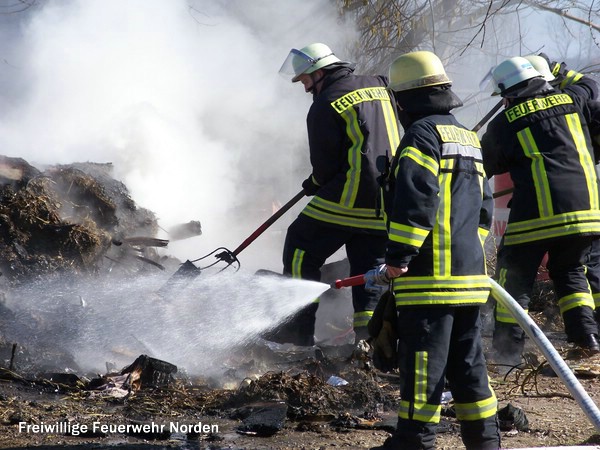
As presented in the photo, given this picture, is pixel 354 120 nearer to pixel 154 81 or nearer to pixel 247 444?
pixel 247 444

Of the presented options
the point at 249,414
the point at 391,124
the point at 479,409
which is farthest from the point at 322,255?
the point at 479,409

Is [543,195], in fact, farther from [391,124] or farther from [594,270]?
[391,124]

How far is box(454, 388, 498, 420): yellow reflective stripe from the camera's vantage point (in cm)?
326

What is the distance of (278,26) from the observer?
10117mm

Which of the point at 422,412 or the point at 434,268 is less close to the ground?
the point at 434,268

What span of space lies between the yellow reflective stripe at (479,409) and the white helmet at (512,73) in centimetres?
255

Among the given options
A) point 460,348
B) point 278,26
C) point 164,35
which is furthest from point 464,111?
point 460,348

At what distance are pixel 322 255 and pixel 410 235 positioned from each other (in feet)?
7.03

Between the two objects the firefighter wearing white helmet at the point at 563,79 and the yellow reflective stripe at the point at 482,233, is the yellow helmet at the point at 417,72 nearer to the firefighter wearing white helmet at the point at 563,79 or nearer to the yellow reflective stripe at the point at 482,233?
the yellow reflective stripe at the point at 482,233

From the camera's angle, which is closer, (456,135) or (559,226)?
(456,135)

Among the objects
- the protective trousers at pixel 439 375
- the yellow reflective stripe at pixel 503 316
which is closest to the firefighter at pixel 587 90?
the yellow reflective stripe at pixel 503 316

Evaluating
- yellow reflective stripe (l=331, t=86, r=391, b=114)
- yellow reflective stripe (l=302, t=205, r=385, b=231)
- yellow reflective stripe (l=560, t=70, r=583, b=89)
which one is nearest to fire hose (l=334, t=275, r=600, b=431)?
yellow reflective stripe (l=302, t=205, r=385, b=231)

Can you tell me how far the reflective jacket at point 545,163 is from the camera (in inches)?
195

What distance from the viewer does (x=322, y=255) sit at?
527cm
